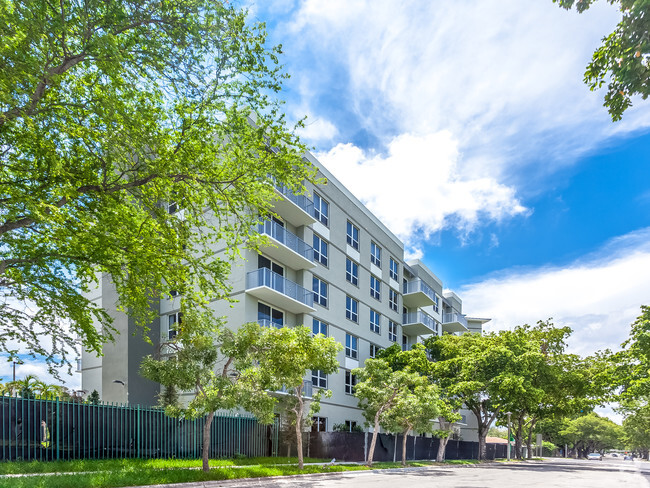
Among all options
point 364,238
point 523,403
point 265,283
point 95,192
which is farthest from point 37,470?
point 523,403

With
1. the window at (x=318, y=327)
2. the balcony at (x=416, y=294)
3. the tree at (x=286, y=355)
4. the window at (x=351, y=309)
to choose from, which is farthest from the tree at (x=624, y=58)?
the balcony at (x=416, y=294)

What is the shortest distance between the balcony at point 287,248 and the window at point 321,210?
2638 millimetres

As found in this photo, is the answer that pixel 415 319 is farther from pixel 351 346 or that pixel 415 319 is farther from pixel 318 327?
pixel 318 327

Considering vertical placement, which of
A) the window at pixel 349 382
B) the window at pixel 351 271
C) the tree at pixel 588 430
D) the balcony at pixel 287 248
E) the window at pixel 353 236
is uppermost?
the window at pixel 353 236

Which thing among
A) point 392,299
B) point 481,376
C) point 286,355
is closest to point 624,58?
point 286,355

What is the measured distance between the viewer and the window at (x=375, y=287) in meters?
38.0

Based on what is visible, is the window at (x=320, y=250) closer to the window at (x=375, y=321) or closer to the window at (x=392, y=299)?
the window at (x=375, y=321)

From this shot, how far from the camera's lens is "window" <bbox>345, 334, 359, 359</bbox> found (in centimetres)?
3353

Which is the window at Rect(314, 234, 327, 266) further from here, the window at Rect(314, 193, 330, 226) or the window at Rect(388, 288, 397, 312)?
the window at Rect(388, 288, 397, 312)

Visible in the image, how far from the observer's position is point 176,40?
10.7 meters

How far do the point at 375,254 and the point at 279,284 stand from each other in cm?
1430

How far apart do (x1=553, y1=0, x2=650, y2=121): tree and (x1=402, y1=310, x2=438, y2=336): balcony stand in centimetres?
3681

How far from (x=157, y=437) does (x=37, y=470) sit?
20.9 ft

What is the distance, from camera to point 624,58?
670 cm
